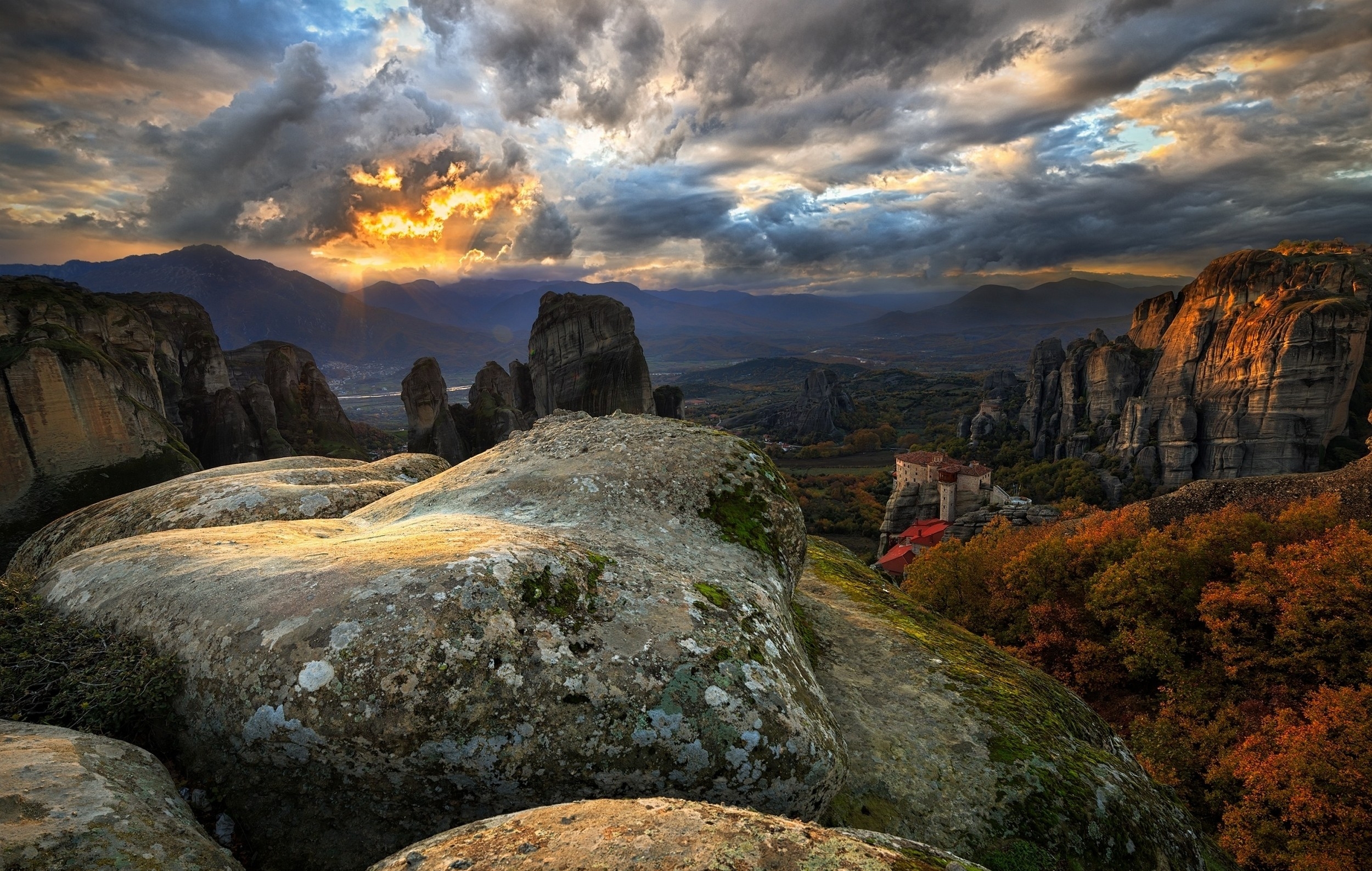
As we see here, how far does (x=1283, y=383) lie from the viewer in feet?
260

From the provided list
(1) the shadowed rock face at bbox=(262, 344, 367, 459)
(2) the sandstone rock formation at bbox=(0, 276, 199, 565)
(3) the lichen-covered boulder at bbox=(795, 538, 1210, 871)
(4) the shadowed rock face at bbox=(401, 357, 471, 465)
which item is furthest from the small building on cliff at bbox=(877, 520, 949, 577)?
(1) the shadowed rock face at bbox=(262, 344, 367, 459)

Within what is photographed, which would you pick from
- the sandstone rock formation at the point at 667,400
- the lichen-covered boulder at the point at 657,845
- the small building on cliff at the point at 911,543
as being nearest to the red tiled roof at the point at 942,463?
the small building on cliff at the point at 911,543

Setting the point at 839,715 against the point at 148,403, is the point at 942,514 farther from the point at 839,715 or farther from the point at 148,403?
the point at 148,403

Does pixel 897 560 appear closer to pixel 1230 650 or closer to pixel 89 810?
pixel 1230 650

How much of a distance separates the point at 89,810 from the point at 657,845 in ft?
16.5

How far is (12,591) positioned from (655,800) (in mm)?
10793

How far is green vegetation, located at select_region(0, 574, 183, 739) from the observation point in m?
6.48

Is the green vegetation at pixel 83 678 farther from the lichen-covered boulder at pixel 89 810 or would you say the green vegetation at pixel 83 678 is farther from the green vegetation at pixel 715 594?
the green vegetation at pixel 715 594

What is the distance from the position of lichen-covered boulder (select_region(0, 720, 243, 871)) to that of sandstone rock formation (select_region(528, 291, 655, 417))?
76850mm

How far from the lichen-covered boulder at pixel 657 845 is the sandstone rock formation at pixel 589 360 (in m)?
77.8

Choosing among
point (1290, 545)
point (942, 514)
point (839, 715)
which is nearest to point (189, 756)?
point (839, 715)

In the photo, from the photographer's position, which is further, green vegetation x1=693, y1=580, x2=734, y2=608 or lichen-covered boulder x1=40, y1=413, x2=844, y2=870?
green vegetation x1=693, y1=580, x2=734, y2=608

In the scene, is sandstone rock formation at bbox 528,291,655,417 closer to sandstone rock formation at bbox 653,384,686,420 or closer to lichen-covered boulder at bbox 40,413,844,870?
sandstone rock formation at bbox 653,384,686,420

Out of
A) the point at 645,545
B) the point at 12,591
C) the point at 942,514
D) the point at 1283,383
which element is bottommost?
the point at 942,514
